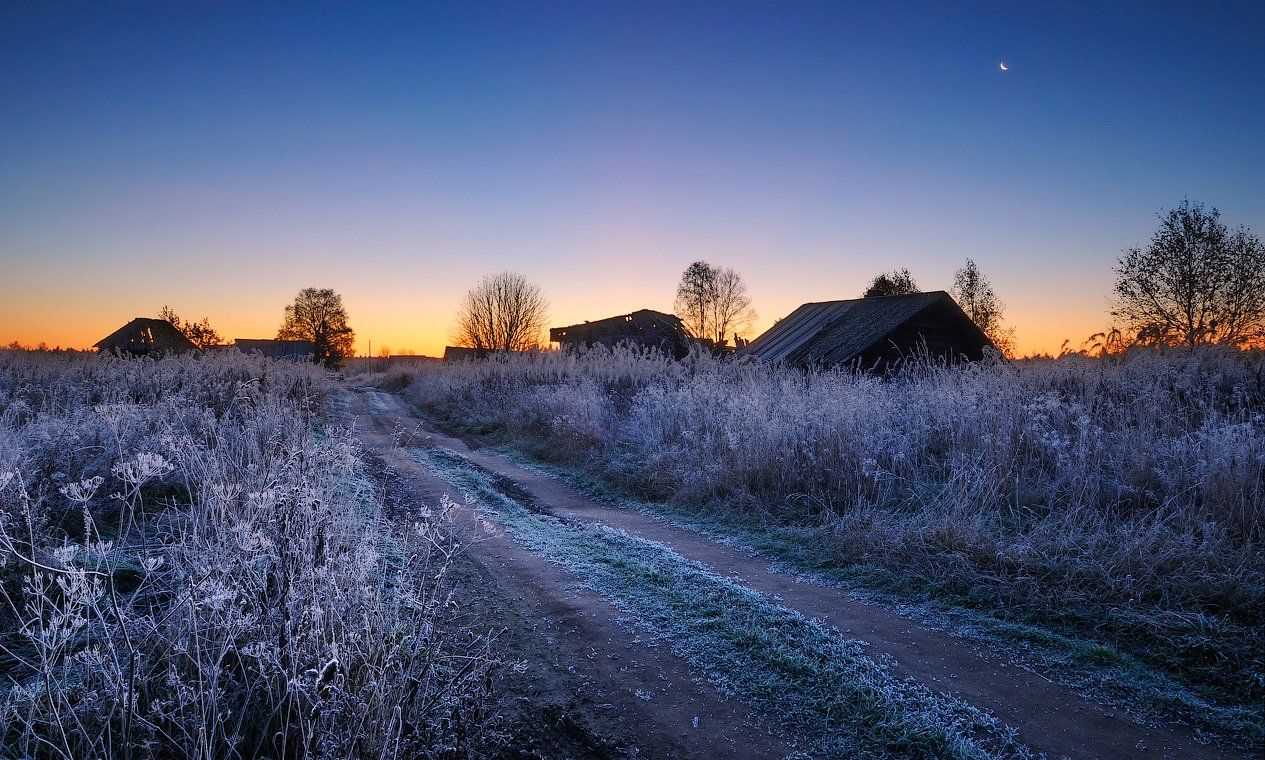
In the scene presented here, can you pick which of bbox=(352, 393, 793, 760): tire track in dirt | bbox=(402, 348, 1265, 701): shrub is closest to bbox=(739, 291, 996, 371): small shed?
bbox=(402, 348, 1265, 701): shrub

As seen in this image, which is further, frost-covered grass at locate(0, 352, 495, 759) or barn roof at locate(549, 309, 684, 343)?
barn roof at locate(549, 309, 684, 343)

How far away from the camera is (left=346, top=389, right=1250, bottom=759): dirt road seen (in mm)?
3014

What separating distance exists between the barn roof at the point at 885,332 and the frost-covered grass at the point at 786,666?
11938 millimetres

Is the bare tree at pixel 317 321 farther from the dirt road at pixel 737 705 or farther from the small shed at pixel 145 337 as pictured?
the dirt road at pixel 737 705

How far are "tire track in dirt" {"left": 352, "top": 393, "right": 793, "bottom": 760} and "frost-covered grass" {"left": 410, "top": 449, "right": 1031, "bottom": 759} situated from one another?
0.17 m

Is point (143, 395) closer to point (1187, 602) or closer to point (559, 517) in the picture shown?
point (559, 517)

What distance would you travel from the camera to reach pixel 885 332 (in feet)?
52.5

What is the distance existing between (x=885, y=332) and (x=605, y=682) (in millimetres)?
14514

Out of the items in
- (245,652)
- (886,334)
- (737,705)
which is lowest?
(737,705)

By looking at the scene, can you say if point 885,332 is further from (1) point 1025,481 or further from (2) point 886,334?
(1) point 1025,481

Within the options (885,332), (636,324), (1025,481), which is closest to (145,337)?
(636,324)

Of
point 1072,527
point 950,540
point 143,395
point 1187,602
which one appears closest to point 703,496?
point 950,540

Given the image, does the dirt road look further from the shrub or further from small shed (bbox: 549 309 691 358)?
small shed (bbox: 549 309 691 358)

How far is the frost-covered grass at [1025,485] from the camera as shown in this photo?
426 cm
